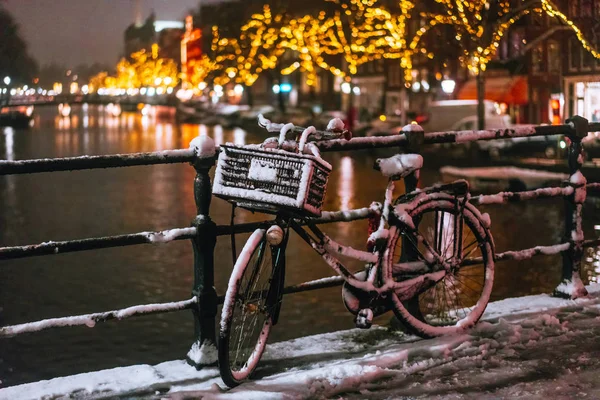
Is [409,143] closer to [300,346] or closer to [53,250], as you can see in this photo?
[300,346]

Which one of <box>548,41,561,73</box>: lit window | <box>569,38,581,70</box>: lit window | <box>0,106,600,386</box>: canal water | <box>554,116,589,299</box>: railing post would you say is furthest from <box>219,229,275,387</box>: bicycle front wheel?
<box>548,41,561,73</box>: lit window

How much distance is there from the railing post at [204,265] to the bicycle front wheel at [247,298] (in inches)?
6.9

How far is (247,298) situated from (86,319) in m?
0.78

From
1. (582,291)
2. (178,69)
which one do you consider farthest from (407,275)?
(178,69)

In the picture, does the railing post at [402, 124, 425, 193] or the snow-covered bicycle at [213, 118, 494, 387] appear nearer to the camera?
the snow-covered bicycle at [213, 118, 494, 387]

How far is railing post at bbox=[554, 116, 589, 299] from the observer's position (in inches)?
234

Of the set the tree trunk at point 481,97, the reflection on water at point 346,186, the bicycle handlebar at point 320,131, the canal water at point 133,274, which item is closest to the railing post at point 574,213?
the canal water at point 133,274

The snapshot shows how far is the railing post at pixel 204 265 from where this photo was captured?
14.8 feet

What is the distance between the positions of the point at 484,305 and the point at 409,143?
1066mm

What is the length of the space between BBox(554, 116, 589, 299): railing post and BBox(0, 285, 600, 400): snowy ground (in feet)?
2.44

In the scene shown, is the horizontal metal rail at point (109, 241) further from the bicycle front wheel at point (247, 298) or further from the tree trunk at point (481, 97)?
the tree trunk at point (481, 97)

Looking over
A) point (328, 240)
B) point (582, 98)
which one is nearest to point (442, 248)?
point (328, 240)

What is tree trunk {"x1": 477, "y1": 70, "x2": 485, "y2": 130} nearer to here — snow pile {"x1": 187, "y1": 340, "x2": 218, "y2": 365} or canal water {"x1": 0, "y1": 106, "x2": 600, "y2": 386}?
canal water {"x1": 0, "y1": 106, "x2": 600, "y2": 386}

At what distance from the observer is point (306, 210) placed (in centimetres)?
398
